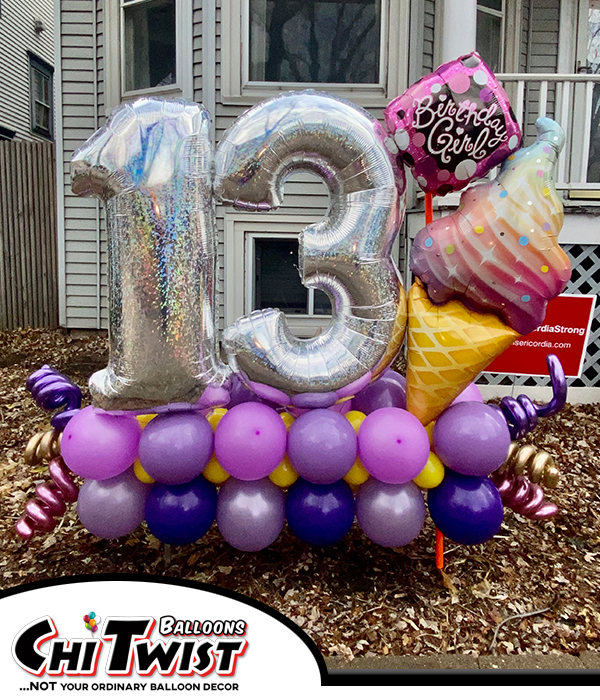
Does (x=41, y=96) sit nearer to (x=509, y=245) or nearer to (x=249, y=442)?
(x=249, y=442)

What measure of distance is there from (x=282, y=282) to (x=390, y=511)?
181 inches

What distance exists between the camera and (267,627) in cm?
173

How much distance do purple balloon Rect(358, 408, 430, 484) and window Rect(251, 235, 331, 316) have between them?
435 centimetres

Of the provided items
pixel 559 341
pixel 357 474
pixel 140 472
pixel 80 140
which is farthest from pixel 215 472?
pixel 80 140

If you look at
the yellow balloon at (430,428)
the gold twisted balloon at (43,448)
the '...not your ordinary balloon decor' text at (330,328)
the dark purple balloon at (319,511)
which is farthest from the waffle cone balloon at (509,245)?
the gold twisted balloon at (43,448)

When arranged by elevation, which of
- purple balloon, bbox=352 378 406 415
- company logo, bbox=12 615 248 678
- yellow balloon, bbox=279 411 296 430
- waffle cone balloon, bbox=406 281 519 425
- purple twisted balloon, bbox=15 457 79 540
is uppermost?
waffle cone balloon, bbox=406 281 519 425

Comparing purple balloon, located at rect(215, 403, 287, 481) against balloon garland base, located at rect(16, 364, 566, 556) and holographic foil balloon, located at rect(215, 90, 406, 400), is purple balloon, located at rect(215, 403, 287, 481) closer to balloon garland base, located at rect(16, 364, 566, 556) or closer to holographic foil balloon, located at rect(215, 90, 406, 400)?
balloon garland base, located at rect(16, 364, 566, 556)

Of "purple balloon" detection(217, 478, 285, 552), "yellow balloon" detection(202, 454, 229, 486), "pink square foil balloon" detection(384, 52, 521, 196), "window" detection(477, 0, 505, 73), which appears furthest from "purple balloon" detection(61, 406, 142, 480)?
"window" detection(477, 0, 505, 73)

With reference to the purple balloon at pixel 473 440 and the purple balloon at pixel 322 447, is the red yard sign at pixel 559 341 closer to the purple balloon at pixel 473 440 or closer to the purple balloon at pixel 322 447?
the purple balloon at pixel 473 440

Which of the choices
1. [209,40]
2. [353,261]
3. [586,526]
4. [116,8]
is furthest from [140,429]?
[116,8]

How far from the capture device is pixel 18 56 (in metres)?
13.6

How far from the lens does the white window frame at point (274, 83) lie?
5.83 m

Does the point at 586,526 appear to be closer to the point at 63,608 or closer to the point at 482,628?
the point at 482,628

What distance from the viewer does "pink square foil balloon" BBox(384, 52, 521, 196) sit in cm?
202
